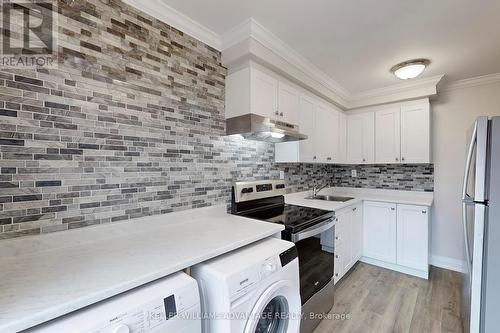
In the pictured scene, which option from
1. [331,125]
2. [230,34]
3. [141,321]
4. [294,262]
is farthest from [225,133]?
[331,125]

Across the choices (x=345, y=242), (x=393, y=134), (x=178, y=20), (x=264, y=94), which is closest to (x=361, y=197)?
(x=345, y=242)

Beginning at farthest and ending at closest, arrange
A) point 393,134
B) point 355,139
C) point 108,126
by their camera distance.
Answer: point 355,139 < point 393,134 < point 108,126

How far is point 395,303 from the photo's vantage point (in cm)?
222

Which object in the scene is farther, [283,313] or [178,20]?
[178,20]

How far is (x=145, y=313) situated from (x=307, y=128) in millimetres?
2309

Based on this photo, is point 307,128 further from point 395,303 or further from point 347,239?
point 395,303

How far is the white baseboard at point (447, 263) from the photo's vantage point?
293 cm

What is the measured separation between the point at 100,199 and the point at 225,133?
1.13m

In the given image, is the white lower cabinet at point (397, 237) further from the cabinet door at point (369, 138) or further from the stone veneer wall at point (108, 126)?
the stone veneer wall at point (108, 126)

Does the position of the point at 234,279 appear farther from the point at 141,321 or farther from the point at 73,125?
the point at 73,125

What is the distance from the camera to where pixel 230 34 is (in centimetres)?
188

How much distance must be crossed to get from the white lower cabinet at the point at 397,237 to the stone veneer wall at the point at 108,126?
7.58 ft

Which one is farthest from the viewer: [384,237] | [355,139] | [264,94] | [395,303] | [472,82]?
[355,139]

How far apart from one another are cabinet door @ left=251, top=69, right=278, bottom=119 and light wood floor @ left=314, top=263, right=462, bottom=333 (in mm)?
1969
